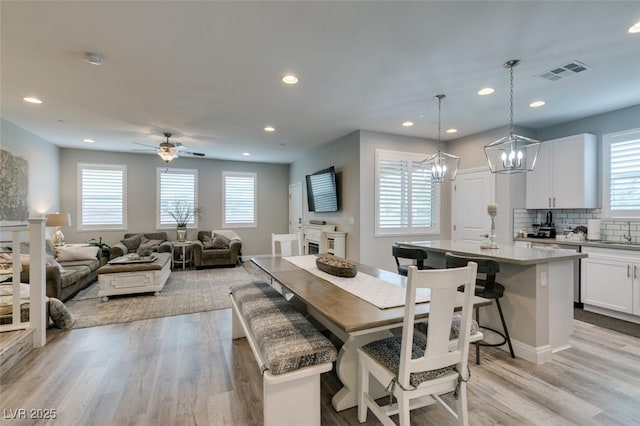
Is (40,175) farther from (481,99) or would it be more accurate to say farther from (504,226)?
(504,226)

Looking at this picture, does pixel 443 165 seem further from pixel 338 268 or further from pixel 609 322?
pixel 609 322

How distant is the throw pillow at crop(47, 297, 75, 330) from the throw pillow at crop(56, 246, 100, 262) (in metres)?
2.26

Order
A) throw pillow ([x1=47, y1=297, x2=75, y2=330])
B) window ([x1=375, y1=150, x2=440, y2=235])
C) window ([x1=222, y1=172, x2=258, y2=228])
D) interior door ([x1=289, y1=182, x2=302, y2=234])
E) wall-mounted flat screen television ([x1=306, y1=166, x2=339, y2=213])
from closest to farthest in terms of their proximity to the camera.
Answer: throw pillow ([x1=47, y1=297, x2=75, y2=330]) → window ([x1=375, y1=150, x2=440, y2=235]) → wall-mounted flat screen television ([x1=306, y1=166, x2=339, y2=213]) → interior door ([x1=289, y1=182, x2=302, y2=234]) → window ([x1=222, y1=172, x2=258, y2=228])

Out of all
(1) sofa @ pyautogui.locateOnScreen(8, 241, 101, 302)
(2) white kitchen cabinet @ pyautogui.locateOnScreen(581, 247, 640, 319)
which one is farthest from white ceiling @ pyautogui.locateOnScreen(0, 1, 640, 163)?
(1) sofa @ pyautogui.locateOnScreen(8, 241, 101, 302)

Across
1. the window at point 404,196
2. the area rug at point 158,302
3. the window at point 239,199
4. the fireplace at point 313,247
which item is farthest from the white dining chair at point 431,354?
the window at point 239,199

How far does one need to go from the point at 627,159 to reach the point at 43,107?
8.02 m

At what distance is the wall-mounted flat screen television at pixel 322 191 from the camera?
19.2 feet

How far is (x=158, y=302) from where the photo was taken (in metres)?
4.47

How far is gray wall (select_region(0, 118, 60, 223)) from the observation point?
4773 millimetres

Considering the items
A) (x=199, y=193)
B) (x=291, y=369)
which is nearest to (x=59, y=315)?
(x=291, y=369)

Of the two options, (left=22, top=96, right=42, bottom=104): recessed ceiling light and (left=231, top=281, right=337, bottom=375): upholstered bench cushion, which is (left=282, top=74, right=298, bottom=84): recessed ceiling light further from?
(left=22, top=96, right=42, bottom=104): recessed ceiling light

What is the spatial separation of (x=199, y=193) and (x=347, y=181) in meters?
4.49

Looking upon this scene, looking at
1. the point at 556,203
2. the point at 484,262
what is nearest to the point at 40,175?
the point at 484,262

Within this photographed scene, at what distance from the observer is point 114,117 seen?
4469 millimetres
